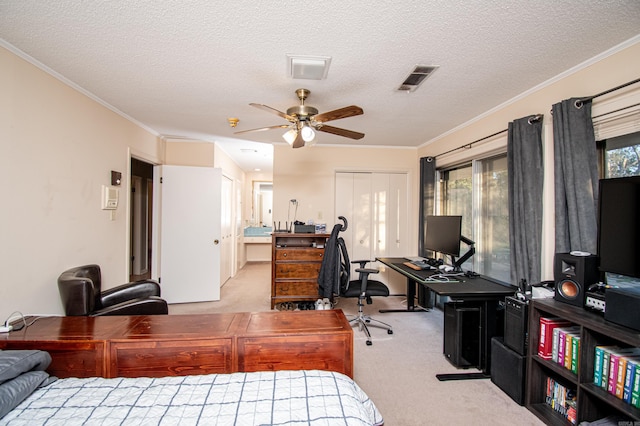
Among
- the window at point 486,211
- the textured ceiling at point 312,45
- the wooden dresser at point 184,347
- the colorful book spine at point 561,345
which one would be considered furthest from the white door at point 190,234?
the colorful book spine at point 561,345

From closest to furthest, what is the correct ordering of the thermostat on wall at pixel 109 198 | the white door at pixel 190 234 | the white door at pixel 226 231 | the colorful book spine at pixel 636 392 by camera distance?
1. the colorful book spine at pixel 636 392
2. the thermostat on wall at pixel 109 198
3. the white door at pixel 190 234
4. the white door at pixel 226 231

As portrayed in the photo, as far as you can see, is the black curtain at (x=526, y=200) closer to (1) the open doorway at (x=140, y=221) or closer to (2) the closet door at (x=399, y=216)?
(2) the closet door at (x=399, y=216)

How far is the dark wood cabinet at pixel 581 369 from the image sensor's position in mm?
1447

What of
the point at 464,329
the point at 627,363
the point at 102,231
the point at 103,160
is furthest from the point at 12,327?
the point at 627,363

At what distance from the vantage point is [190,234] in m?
4.17

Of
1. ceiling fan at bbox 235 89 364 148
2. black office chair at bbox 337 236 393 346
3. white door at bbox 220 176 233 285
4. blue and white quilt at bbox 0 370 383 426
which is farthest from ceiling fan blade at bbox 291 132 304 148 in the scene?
white door at bbox 220 176 233 285

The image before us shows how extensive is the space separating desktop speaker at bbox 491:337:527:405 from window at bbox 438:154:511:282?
1.07 metres

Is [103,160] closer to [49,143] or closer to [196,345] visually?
[49,143]

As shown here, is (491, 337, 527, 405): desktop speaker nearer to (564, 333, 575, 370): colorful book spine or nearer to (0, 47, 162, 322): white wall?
(564, 333, 575, 370): colorful book spine

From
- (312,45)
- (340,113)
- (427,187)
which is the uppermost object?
(312,45)

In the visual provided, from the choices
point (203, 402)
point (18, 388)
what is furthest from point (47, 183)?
point (203, 402)

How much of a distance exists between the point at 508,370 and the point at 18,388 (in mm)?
2919

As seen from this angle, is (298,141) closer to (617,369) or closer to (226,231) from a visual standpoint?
(617,369)

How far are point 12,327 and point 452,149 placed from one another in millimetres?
4489
